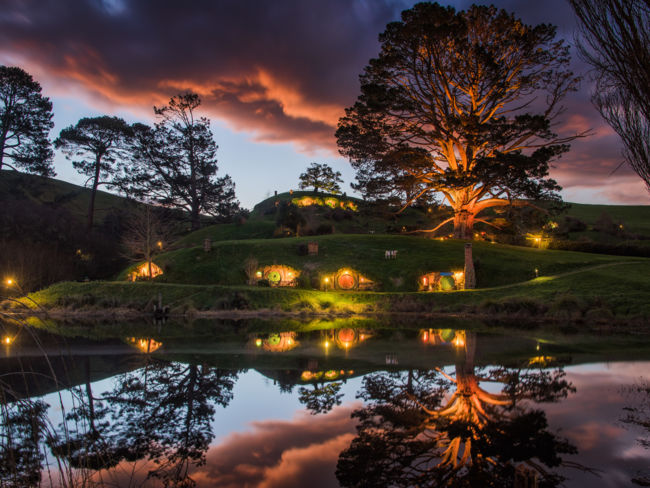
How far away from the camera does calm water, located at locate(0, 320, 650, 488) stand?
17.3 ft

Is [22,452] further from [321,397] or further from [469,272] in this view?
[469,272]

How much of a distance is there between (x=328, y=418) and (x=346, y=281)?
34.8 m

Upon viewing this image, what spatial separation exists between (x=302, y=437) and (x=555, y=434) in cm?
406

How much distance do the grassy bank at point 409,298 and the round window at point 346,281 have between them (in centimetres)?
618

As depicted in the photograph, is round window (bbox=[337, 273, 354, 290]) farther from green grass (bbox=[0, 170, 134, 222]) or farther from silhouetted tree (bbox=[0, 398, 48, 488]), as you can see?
green grass (bbox=[0, 170, 134, 222])

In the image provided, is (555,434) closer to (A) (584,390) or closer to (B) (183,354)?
(A) (584,390)

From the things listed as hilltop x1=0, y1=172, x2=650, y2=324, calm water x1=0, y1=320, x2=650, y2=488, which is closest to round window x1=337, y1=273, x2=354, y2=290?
hilltop x1=0, y1=172, x2=650, y2=324

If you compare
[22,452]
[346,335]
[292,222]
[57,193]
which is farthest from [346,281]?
[57,193]

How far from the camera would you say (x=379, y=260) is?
45.4 meters

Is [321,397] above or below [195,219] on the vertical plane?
below

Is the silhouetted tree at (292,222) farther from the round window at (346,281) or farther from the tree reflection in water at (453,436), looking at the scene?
the tree reflection in water at (453,436)

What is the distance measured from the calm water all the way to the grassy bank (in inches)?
546

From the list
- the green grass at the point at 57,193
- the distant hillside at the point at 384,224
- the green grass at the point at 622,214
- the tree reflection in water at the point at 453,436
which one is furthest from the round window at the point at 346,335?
the green grass at the point at 622,214

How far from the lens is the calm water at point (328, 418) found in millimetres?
5266
